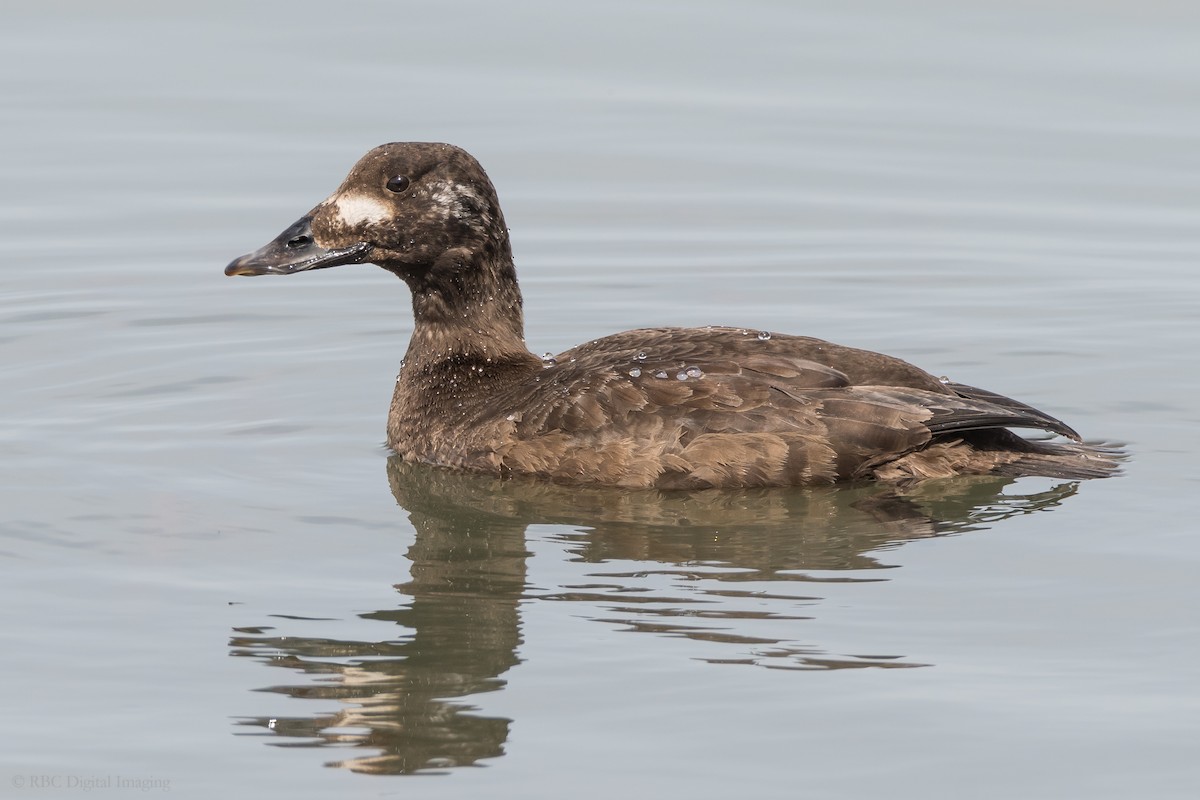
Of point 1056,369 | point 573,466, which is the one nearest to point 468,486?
point 573,466

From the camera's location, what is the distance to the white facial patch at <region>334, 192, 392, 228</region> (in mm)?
9484

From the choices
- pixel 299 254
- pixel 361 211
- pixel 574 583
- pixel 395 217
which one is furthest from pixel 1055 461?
pixel 299 254

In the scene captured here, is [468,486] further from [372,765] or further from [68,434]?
[372,765]

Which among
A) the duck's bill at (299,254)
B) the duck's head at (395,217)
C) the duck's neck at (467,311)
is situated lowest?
the duck's neck at (467,311)

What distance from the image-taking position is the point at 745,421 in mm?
8641

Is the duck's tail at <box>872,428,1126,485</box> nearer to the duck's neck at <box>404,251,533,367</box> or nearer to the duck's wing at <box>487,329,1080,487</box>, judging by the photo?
the duck's wing at <box>487,329,1080,487</box>

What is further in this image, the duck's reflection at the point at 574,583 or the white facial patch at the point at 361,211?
the white facial patch at the point at 361,211

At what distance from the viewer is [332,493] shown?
895cm

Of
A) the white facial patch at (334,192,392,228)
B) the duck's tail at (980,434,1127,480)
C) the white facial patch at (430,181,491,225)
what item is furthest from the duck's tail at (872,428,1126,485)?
the white facial patch at (334,192,392,228)

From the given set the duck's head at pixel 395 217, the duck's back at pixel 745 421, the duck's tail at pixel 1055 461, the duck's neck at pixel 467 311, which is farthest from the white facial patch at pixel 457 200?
the duck's tail at pixel 1055 461

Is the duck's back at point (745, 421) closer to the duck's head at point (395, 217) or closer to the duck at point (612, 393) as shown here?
the duck at point (612, 393)

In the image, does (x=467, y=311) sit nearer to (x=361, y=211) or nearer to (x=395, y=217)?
(x=395, y=217)

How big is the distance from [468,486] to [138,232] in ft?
17.7

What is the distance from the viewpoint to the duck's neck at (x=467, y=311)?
9688 mm
